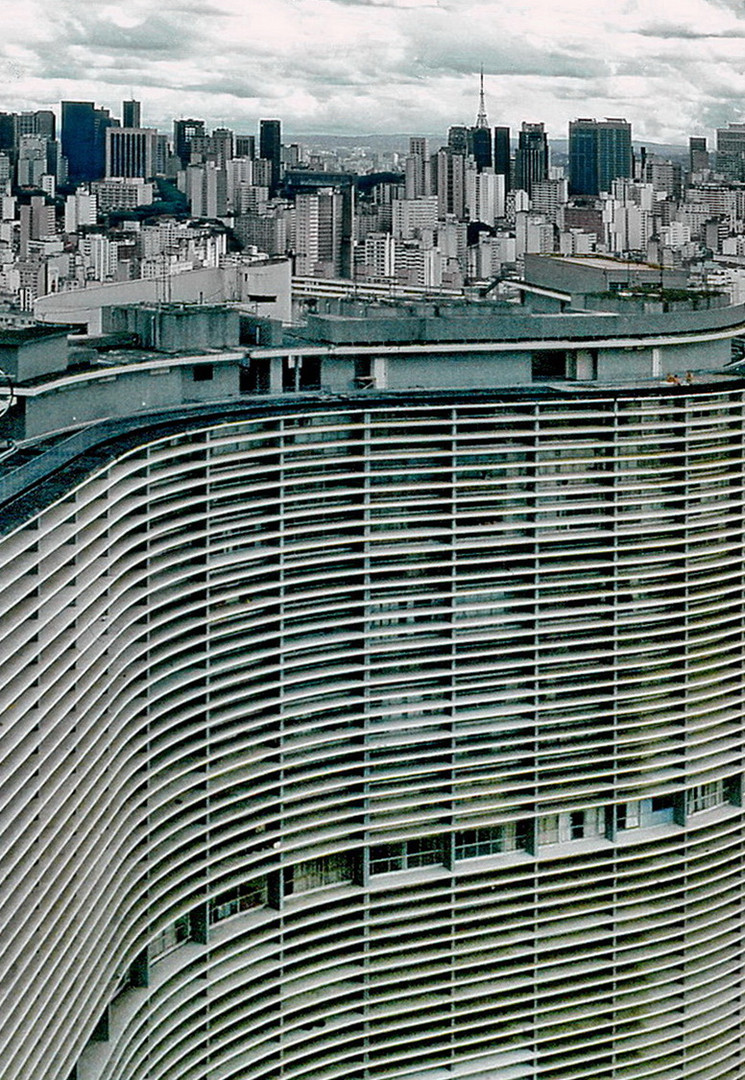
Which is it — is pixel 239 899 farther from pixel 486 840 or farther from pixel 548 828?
pixel 548 828

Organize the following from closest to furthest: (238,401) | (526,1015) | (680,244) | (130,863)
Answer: (130,863), (238,401), (526,1015), (680,244)

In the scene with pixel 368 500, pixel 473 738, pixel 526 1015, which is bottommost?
pixel 526 1015

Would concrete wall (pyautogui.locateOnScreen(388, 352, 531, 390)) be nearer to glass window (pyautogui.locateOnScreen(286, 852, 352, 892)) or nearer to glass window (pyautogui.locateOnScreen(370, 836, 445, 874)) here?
glass window (pyautogui.locateOnScreen(370, 836, 445, 874))

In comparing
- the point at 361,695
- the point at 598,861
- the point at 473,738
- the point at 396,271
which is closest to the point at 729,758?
the point at 598,861

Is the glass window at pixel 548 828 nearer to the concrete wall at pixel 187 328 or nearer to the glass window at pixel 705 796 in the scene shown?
the glass window at pixel 705 796

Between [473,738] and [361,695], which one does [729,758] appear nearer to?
[473,738]

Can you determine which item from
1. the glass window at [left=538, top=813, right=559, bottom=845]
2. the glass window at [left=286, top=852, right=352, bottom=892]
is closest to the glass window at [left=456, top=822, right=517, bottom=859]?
the glass window at [left=538, top=813, right=559, bottom=845]
